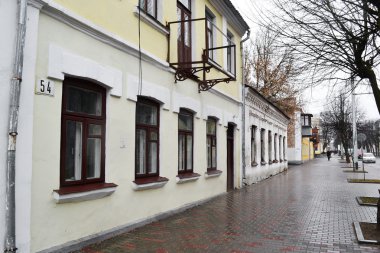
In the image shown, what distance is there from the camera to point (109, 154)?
275 inches

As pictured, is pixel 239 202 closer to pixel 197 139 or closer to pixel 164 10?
pixel 197 139

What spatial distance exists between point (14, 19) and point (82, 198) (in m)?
2.91

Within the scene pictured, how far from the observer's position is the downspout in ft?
15.5

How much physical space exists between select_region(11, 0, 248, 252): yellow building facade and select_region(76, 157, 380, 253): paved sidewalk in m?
0.50

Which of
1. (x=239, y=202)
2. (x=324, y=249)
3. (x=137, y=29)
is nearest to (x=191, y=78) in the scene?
(x=137, y=29)

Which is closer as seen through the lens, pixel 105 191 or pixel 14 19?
pixel 14 19

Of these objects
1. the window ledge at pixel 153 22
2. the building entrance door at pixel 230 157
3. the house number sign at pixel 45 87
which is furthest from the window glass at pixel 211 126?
the house number sign at pixel 45 87

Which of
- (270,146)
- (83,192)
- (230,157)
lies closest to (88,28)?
(83,192)

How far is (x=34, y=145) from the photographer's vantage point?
5332 mm

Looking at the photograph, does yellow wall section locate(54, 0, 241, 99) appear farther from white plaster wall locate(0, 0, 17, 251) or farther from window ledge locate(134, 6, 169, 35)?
white plaster wall locate(0, 0, 17, 251)

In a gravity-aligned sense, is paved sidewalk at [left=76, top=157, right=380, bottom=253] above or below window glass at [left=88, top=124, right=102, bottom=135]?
below

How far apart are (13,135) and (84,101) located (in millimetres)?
1879

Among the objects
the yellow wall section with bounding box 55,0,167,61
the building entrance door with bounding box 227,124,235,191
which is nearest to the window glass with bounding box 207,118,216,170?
the building entrance door with bounding box 227,124,235,191

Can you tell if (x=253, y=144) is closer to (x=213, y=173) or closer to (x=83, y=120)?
(x=213, y=173)
